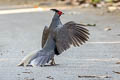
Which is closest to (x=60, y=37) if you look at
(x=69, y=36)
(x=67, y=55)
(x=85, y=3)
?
(x=69, y=36)

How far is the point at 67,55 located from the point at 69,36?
5.84 ft

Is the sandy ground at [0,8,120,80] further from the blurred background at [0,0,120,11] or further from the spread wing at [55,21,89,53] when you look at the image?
the blurred background at [0,0,120,11]

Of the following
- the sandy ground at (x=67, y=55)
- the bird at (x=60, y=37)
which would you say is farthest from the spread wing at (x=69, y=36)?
the sandy ground at (x=67, y=55)

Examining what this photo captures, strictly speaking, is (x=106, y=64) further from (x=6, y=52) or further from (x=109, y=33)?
(x=109, y=33)

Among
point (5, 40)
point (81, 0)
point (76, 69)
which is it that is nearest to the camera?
point (76, 69)

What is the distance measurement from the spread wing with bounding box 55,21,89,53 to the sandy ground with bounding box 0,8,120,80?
363mm

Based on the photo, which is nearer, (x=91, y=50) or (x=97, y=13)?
(x=91, y=50)

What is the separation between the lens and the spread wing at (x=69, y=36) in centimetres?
897

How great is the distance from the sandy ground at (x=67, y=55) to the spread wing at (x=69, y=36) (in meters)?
0.36

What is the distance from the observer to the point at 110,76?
7742mm

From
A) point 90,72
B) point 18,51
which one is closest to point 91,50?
point 18,51

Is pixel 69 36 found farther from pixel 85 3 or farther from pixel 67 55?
pixel 85 3

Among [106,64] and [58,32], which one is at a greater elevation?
[58,32]

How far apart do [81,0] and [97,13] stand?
643cm
